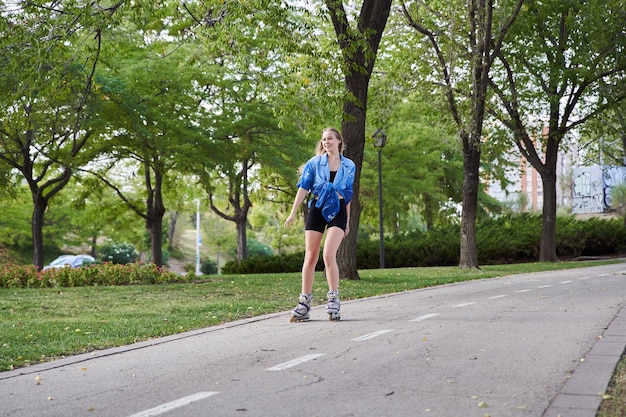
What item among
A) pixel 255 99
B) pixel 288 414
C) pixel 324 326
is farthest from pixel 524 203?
pixel 288 414

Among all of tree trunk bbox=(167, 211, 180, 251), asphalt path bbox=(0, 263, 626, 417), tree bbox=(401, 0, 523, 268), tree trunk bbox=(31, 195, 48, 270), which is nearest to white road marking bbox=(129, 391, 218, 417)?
asphalt path bbox=(0, 263, 626, 417)

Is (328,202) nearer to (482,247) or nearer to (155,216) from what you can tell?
(155,216)

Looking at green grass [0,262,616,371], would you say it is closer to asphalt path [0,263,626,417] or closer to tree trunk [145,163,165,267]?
asphalt path [0,263,626,417]

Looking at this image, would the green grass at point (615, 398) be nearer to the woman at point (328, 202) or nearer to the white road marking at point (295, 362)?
the white road marking at point (295, 362)

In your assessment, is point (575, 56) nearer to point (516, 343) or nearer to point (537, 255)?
point (537, 255)

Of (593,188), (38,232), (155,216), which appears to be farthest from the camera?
(593,188)

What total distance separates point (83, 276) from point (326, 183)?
10.2 metres

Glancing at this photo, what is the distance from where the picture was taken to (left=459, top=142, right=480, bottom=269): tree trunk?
24641 millimetres

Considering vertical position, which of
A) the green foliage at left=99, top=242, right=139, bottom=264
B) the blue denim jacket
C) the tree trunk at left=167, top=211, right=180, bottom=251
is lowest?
the blue denim jacket

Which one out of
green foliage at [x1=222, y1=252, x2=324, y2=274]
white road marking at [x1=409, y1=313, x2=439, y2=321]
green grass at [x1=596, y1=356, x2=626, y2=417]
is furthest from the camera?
green foliage at [x1=222, y1=252, x2=324, y2=274]

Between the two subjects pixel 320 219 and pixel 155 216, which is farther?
pixel 155 216

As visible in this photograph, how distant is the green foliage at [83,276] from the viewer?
17.6 m

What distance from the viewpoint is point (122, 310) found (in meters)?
11.3

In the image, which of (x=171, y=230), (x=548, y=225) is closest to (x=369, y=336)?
(x=548, y=225)
